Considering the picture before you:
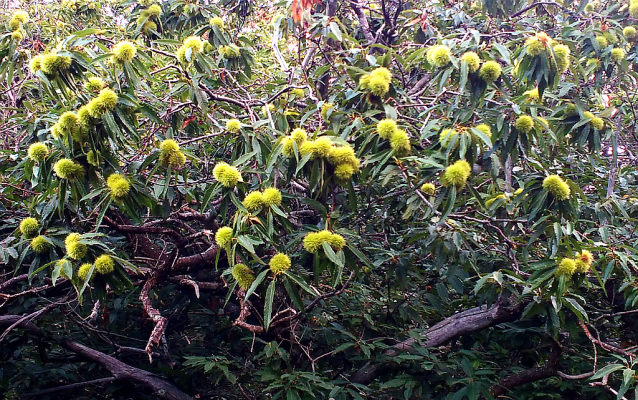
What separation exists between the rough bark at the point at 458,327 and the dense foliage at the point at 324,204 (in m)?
0.01

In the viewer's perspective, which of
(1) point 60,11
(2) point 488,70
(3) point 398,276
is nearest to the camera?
(2) point 488,70

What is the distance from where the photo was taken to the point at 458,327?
2.42m

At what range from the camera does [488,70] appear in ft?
5.24

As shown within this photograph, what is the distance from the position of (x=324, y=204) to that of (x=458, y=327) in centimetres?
102

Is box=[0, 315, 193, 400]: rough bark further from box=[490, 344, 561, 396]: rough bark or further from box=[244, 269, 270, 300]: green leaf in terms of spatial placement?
box=[490, 344, 561, 396]: rough bark

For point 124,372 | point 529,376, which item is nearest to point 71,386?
point 124,372

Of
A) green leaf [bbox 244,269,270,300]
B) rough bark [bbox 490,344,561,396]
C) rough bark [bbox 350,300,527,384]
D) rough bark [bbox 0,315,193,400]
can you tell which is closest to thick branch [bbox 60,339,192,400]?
rough bark [bbox 0,315,193,400]

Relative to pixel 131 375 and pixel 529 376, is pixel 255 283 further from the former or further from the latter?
pixel 529 376

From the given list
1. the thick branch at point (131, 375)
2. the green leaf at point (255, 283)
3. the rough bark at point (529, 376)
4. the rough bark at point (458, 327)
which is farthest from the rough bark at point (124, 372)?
the rough bark at point (529, 376)

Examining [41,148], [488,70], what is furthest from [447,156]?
[41,148]

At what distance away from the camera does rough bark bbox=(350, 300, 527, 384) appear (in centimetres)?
228

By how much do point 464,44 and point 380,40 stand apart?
3.49ft

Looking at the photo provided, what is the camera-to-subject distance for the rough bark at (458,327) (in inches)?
89.8

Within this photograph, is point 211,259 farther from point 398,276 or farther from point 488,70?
point 488,70
